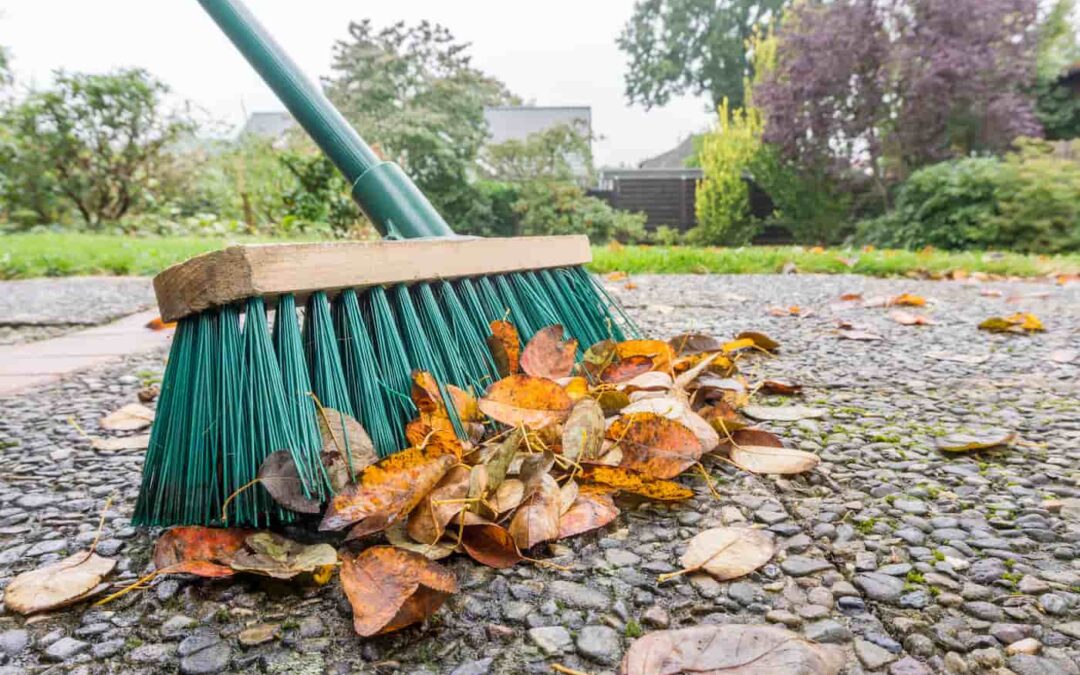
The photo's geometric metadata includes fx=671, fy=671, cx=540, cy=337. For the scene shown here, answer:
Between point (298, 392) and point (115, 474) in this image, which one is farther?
point (115, 474)

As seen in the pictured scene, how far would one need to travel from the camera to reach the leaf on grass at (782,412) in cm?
116

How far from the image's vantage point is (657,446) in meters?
0.87

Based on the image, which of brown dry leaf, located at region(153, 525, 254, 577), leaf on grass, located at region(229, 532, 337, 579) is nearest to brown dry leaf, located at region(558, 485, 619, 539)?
leaf on grass, located at region(229, 532, 337, 579)

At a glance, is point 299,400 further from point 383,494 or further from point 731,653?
point 731,653

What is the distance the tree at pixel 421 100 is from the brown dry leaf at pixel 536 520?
1086 centimetres

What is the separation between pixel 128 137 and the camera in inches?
329

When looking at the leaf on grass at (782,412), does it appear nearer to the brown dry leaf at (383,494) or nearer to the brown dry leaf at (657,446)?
the brown dry leaf at (657,446)

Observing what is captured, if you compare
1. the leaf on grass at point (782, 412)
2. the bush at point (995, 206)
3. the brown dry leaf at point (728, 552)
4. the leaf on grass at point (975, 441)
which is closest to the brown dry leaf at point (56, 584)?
the brown dry leaf at point (728, 552)

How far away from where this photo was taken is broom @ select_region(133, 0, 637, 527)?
0.79 metres

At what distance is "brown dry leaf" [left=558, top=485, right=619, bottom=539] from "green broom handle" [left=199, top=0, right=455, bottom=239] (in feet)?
2.46

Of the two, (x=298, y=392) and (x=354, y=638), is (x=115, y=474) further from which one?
(x=354, y=638)

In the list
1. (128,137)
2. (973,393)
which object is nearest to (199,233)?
(128,137)

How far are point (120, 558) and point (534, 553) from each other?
1.53ft

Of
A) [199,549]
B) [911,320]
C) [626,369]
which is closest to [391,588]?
[199,549]
